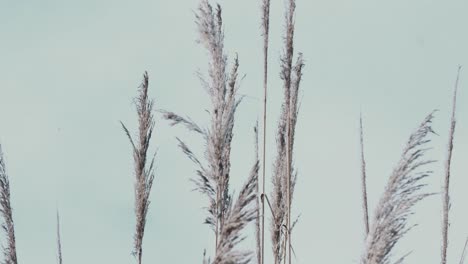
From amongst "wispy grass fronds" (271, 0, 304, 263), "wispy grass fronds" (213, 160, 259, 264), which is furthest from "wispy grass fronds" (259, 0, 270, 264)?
"wispy grass fronds" (213, 160, 259, 264)

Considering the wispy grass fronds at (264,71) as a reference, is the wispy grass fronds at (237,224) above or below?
below

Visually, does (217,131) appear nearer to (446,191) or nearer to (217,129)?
(217,129)

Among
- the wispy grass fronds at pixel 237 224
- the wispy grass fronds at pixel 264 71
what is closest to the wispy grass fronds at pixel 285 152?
the wispy grass fronds at pixel 264 71

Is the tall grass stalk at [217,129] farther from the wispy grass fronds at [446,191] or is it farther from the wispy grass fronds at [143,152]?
the wispy grass fronds at [446,191]

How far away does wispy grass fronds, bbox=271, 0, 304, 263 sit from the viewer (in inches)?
163

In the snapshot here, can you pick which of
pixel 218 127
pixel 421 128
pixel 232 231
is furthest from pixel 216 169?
pixel 421 128

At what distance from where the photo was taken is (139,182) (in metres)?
3.98

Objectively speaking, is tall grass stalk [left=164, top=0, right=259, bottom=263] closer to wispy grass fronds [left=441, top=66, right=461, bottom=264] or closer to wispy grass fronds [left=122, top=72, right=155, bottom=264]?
wispy grass fronds [left=122, top=72, right=155, bottom=264]

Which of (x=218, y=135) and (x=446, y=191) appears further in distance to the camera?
(x=446, y=191)

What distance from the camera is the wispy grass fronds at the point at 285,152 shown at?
163 inches

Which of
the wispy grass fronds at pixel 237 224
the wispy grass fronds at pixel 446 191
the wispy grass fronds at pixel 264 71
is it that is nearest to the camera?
the wispy grass fronds at pixel 237 224

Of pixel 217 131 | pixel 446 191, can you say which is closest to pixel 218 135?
pixel 217 131

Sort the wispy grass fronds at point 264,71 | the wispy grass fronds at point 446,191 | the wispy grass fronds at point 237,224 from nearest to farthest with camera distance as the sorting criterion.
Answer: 1. the wispy grass fronds at point 237,224
2. the wispy grass fronds at point 264,71
3. the wispy grass fronds at point 446,191

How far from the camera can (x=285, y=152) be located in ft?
14.0
